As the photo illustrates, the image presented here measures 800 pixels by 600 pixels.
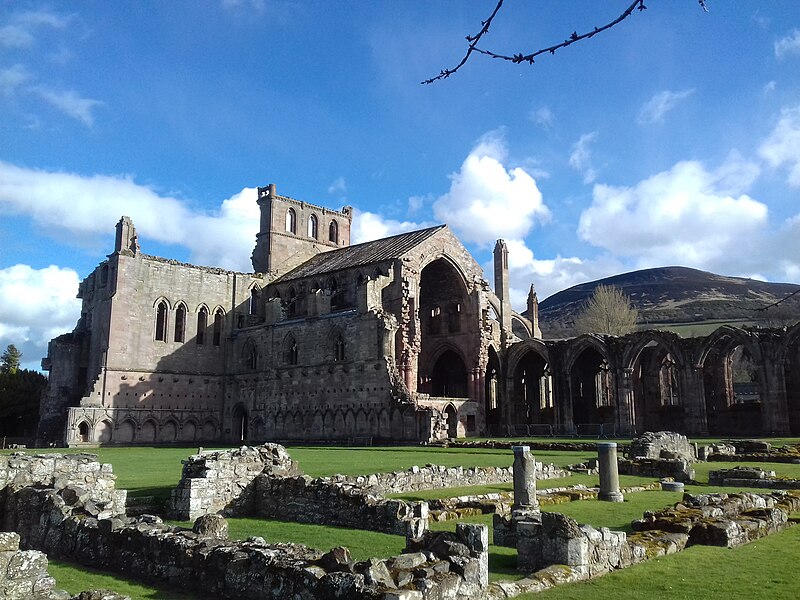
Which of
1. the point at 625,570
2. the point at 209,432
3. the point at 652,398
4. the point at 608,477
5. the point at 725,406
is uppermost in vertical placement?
the point at 652,398

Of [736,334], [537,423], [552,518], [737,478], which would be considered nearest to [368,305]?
[537,423]

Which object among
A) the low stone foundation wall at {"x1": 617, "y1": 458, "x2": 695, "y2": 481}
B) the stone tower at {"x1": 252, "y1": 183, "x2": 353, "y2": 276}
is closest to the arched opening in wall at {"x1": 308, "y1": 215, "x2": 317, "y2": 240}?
the stone tower at {"x1": 252, "y1": 183, "x2": 353, "y2": 276}

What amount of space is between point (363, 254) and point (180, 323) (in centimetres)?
1556

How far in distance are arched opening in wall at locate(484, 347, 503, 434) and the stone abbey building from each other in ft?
0.66

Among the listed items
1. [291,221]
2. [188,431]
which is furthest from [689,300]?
[188,431]

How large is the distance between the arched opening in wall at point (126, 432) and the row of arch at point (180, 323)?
677cm

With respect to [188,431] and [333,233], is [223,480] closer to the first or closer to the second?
[188,431]

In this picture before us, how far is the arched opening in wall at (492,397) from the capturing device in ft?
179

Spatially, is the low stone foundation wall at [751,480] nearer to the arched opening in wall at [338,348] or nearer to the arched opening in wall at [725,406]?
the arched opening in wall at [725,406]

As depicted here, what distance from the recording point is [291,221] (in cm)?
6638

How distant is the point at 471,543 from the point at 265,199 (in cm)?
5926

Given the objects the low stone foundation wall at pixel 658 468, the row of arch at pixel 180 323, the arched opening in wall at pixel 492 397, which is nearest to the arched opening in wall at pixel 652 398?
the arched opening in wall at pixel 492 397

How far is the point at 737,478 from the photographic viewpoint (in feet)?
69.5

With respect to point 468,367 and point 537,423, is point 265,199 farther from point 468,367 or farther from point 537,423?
point 537,423
